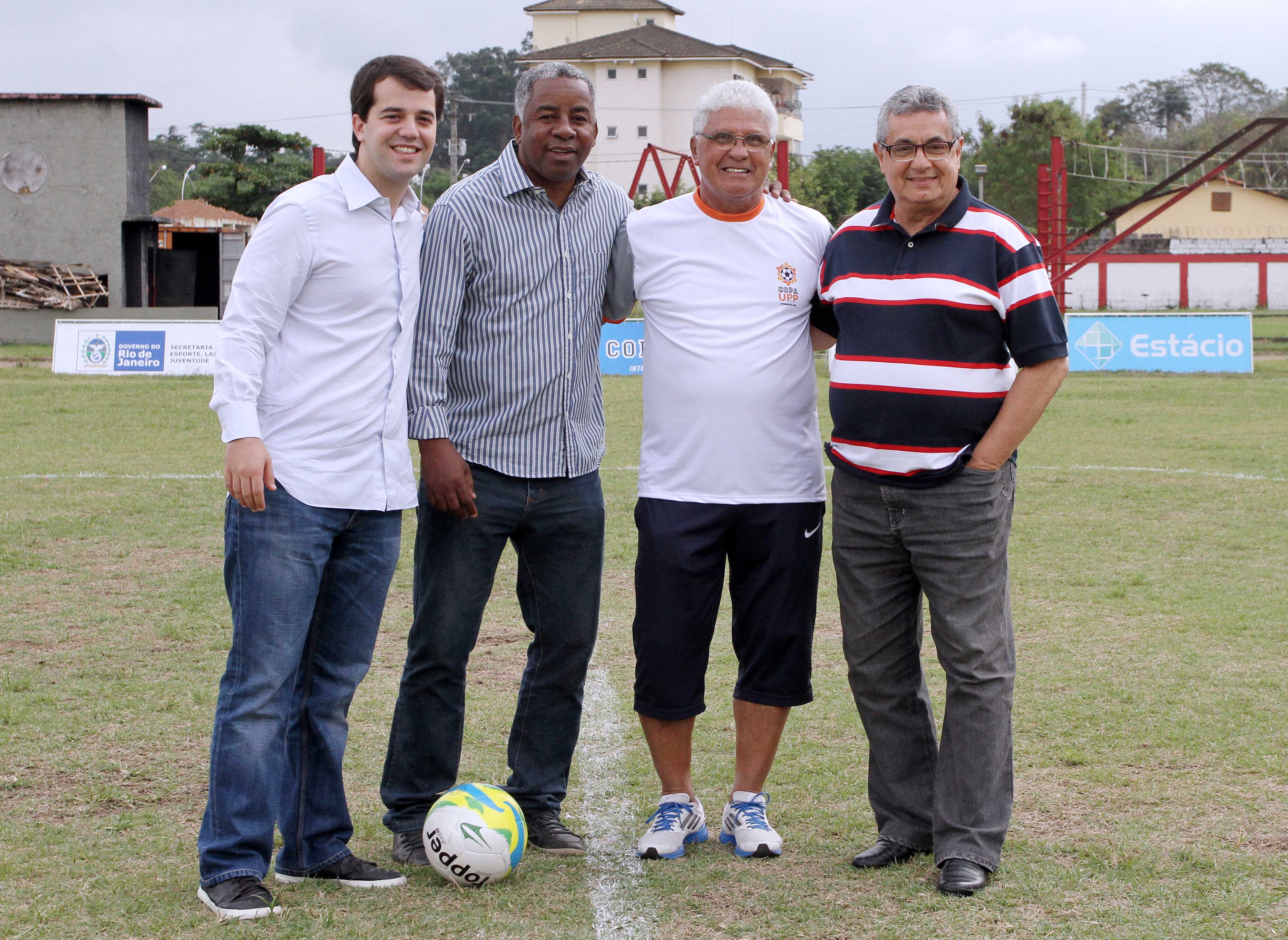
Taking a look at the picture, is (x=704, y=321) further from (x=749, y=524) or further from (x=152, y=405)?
(x=152, y=405)

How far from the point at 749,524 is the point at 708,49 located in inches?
2948

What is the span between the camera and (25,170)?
3072cm

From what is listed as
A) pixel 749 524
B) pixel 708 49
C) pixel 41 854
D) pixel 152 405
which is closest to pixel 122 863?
pixel 41 854

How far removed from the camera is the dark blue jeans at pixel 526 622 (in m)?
3.81

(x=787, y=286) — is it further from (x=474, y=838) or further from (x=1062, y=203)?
(x=1062, y=203)

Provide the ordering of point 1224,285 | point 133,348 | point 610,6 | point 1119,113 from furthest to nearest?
point 1119,113 < point 610,6 < point 1224,285 < point 133,348

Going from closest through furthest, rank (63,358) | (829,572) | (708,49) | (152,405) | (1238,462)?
(829,572)
(1238,462)
(152,405)
(63,358)
(708,49)

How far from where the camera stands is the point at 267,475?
329 cm

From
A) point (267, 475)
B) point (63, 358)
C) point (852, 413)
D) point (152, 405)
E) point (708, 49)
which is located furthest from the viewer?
point (708, 49)

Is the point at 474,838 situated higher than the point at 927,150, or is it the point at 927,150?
the point at 927,150

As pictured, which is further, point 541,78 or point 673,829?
point 673,829

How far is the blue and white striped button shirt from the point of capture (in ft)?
12.0

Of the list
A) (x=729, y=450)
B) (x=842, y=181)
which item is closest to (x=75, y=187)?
(x=729, y=450)

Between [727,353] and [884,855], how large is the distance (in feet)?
5.04
